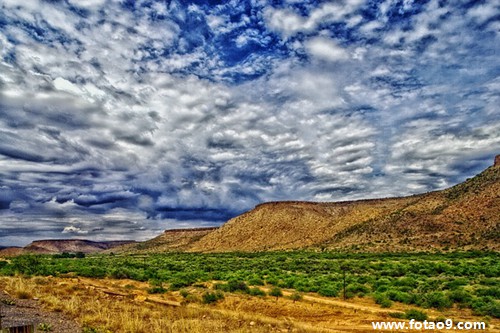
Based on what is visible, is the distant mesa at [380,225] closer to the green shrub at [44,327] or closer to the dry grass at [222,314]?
the dry grass at [222,314]

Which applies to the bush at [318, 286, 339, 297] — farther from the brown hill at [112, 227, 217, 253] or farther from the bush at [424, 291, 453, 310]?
the brown hill at [112, 227, 217, 253]

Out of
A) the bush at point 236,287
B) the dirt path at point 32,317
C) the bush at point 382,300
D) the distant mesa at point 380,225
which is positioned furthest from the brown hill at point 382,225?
the dirt path at point 32,317

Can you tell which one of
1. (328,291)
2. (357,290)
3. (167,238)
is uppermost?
(328,291)

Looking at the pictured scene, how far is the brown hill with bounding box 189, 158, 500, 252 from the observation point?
217ft

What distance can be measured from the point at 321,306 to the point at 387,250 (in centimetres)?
5178

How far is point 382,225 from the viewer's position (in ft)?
277

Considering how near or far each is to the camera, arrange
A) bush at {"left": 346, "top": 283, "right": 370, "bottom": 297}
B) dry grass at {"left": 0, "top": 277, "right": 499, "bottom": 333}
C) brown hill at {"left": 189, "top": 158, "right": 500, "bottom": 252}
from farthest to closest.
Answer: brown hill at {"left": 189, "top": 158, "right": 500, "bottom": 252}, bush at {"left": 346, "top": 283, "right": 370, "bottom": 297}, dry grass at {"left": 0, "top": 277, "right": 499, "bottom": 333}

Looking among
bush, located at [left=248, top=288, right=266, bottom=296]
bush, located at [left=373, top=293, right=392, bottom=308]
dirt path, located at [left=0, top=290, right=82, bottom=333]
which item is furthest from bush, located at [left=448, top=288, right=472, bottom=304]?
dirt path, located at [left=0, top=290, right=82, bottom=333]

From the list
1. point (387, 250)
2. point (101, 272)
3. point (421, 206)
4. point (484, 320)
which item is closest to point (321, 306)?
point (484, 320)

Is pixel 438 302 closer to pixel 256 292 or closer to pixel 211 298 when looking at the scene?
pixel 256 292

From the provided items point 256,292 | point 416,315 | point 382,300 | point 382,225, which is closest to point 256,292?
point 256,292

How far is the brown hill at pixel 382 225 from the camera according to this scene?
2606 inches

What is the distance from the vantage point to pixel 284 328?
14219 millimetres

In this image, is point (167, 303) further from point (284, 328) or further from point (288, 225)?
point (288, 225)
